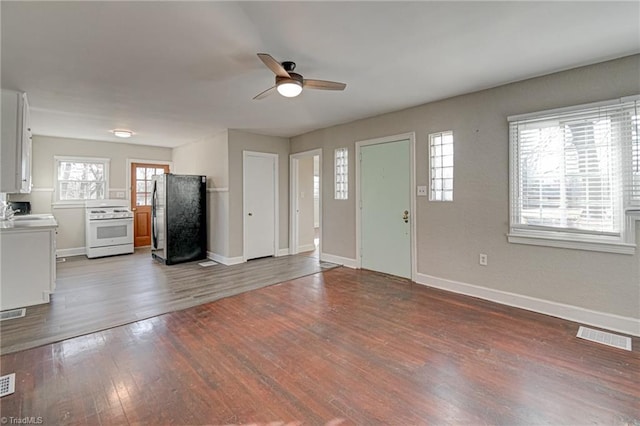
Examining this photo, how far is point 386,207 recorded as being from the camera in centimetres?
459

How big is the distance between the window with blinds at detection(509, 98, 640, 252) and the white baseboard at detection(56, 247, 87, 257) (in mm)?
7998

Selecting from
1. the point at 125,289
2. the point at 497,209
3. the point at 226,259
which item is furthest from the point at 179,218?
the point at 497,209

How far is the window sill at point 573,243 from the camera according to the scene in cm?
268

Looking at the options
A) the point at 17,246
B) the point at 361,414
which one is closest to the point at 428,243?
the point at 361,414

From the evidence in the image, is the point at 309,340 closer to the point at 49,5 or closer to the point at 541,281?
the point at 541,281

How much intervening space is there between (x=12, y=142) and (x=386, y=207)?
4749 millimetres

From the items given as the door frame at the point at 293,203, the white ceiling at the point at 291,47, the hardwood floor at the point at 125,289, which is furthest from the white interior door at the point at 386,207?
the door frame at the point at 293,203

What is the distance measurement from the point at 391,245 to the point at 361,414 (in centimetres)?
304

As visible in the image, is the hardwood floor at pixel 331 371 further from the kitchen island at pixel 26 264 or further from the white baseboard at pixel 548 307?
the kitchen island at pixel 26 264

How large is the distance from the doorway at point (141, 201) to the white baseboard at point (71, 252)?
982 millimetres

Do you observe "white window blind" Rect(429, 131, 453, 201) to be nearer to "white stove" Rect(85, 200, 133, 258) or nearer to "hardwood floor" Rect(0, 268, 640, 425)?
"hardwood floor" Rect(0, 268, 640, 425)

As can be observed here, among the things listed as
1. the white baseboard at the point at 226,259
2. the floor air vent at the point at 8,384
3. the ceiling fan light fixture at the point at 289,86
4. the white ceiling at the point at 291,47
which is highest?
the white ceiling at the point at 291,47

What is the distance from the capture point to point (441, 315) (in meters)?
3.11

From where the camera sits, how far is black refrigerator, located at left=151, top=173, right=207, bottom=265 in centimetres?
541
